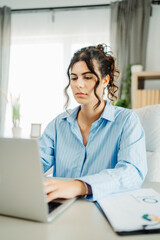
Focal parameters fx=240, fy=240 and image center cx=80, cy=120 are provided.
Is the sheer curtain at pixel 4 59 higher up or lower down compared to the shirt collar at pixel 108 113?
higher up

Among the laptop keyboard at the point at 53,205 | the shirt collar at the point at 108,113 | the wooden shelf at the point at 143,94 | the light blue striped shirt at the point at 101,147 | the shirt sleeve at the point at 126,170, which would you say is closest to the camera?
the laptop keyboard at the point at 53,205

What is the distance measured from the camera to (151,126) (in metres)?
1.37

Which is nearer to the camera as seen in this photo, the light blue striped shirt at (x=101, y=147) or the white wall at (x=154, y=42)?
the light blue striped shirt at (x=101, y=147)

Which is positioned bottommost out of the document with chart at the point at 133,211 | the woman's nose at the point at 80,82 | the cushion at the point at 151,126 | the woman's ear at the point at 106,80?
the document with chart at the point at 133,211

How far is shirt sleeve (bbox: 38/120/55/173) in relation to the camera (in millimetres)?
1218

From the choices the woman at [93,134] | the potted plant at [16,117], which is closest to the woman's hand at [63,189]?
the woman at [93,134]

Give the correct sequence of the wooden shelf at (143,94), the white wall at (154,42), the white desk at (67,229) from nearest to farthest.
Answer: the white desk at (67,229), the wooden shelf at (143,94), the white wall at (154,42)

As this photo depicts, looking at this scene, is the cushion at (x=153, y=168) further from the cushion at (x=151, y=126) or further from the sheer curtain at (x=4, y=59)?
the sheer curtain at (x=4, y=59)

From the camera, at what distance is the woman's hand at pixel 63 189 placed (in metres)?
0.66

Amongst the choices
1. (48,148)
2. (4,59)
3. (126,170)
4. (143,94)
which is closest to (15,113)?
(4,59)

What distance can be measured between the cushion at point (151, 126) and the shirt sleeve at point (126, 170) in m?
0.29

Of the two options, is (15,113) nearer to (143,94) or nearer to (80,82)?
(143,94)

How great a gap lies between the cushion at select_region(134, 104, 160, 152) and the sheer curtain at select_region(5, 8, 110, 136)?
209 centimetres

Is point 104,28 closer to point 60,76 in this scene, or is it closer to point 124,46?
point 124,46
